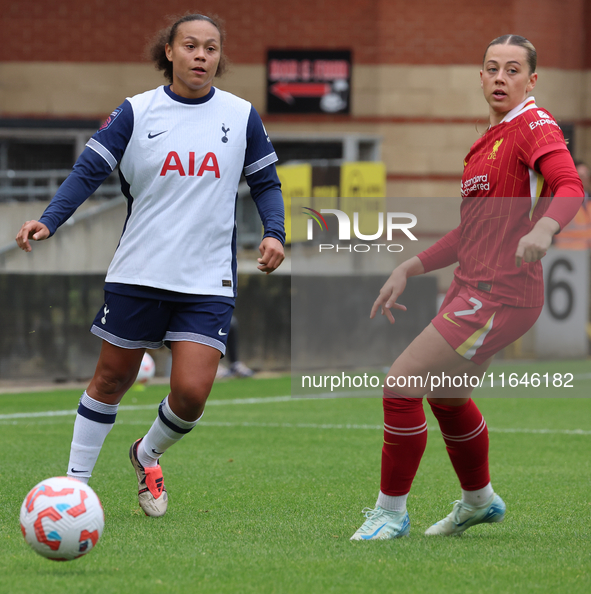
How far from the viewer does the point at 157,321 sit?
15.1ft

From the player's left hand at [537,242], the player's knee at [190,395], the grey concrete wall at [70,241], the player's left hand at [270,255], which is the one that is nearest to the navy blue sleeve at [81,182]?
the player's left hand at [270,255]

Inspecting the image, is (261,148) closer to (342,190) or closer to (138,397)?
(138,397)

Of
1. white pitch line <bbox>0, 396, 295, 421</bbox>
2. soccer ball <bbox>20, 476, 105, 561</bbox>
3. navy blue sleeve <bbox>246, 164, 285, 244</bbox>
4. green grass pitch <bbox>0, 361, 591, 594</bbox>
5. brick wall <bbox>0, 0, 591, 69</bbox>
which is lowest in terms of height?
white pitch line <bbox>0, 396, 295, 421</bbox>

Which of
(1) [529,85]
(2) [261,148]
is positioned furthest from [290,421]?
(1) [529,85]

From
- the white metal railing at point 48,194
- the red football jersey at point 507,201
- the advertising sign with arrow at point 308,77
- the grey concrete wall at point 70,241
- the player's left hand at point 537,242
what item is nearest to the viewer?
the player's left hand at point 537,242

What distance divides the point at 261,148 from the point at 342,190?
1220 cm

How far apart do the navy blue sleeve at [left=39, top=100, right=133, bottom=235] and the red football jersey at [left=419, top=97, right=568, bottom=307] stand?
1.53 metres

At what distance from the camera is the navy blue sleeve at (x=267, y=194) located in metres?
4.75

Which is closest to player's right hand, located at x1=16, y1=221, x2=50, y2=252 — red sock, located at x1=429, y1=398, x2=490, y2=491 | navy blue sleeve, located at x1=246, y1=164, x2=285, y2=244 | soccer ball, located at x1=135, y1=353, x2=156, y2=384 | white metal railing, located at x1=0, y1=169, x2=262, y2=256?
navy blue sleeve, located at x1=246, y1=164, x2=285, y2=244

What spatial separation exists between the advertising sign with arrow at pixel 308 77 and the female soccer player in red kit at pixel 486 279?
16.4 meters

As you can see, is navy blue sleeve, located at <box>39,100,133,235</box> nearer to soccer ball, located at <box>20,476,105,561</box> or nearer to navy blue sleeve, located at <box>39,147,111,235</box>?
navy blue sleeve, located at <box>39,147,111,235</box>

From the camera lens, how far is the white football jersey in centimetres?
456

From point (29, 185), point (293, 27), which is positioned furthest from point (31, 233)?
point (293, 27)

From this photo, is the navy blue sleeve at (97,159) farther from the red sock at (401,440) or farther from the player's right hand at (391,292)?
the red sock at (401,440)
